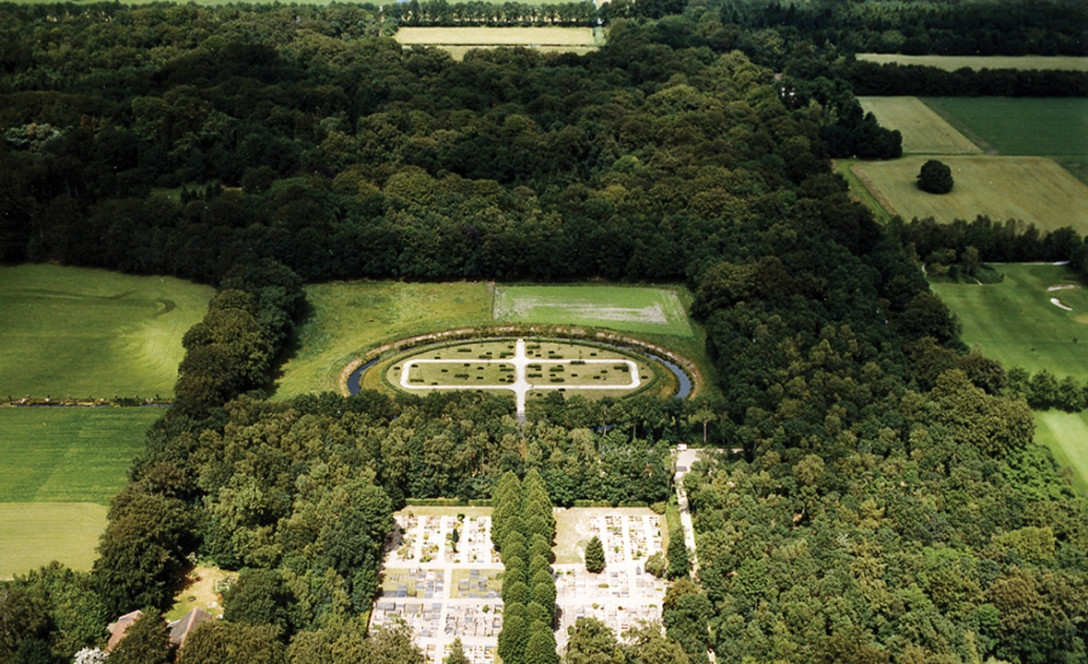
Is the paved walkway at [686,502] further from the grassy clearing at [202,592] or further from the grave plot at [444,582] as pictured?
the grassy clearing at [202,592]

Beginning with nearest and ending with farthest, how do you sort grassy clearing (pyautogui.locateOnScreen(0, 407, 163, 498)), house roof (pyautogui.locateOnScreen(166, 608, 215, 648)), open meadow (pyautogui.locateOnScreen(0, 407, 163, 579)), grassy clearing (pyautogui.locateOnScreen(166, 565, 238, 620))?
house roof (pyautogui.locateOnScreen(166, 608, 215, 648)) → grassy clearing (pyautogui.locateOnScreen(166, 565, 238, 620)) → open meadow (pyautogui.locateOnScreen(0, 407, 163, 579)) → grassy clearing (pyautogui.locateOnScreen(0, 407, 163, 498))

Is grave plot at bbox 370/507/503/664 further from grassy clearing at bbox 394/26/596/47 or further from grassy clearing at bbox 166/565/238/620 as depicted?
grassy clearing at bbox 394/26/596/47

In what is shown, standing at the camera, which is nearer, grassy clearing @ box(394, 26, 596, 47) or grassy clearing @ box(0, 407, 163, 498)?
grassy clearing @ box(0, 407, 163, 498)

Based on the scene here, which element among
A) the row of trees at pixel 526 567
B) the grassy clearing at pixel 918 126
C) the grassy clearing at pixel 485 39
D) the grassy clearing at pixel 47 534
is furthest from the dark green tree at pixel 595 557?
the grassy clearing at pixel 485 39

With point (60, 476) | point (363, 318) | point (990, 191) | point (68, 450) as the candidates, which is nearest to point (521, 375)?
point (363, 318)

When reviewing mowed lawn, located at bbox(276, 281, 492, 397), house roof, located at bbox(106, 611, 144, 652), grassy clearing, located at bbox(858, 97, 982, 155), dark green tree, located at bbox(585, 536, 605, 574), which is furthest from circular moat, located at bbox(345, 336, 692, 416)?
grassy clearing, located at bbox(858, 97, 982, 155)

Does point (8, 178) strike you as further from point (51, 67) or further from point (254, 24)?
point (254, 24)
